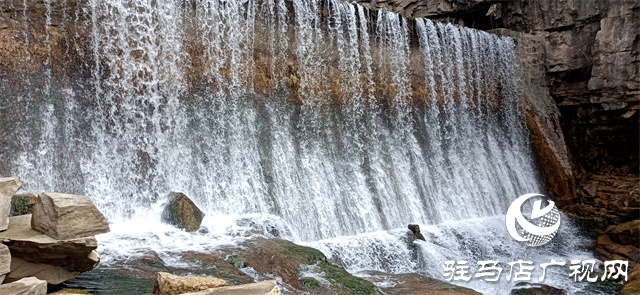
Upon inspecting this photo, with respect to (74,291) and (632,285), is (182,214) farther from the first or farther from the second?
(632,285)

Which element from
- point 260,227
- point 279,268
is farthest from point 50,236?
point 260,227

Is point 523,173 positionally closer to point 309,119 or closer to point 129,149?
point 309,119

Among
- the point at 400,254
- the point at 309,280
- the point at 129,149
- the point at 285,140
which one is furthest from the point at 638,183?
the point at 129,149

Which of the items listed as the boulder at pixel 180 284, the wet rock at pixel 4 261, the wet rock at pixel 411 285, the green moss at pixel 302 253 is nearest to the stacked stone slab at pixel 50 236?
the wet rock at pixel 4 261

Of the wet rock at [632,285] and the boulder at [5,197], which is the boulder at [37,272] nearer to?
the boulder at [5,197]

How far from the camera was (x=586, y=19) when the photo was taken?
17.2m

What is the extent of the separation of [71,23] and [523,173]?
13.3 m

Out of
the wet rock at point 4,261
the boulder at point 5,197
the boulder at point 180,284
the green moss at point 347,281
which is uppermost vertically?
the boulder at point 5,197

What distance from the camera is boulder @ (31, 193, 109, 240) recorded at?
5277 mm

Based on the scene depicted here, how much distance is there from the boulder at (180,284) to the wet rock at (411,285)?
10.5 feet

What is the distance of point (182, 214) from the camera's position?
29.1 ft

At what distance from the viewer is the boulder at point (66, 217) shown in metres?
5.28

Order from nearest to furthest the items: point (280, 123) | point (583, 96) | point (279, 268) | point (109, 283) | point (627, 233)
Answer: point (109, 283) → point (279, 268) → point (280, 123) → point (627, 233) → point (583, 96)

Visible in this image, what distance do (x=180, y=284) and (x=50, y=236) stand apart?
147 cm
